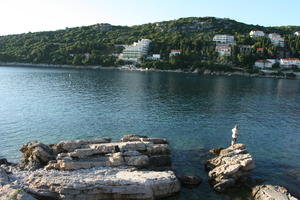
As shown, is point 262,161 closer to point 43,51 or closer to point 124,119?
point 124,119

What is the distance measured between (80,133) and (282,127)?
101 feet

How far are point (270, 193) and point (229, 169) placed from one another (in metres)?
3.65

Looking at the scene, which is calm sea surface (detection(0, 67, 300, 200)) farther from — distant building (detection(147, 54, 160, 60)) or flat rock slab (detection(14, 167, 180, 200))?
distant building (detection(147, 54, 160, 60))

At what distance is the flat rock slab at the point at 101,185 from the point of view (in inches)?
724

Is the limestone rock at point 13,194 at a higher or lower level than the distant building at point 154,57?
lower

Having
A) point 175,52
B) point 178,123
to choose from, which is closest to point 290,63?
point 175,52

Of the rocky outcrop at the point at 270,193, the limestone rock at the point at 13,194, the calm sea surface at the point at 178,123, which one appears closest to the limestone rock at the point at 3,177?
the limestone rock at the point at 13,194

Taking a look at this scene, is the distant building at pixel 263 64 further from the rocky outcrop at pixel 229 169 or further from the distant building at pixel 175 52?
the rocky outcrop at pixel 229 169

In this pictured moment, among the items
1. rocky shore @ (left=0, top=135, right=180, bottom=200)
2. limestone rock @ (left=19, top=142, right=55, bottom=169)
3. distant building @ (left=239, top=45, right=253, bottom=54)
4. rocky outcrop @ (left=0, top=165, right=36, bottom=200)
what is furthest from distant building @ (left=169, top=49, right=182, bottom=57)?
rocky outcrop @ (left=0, top=165, right=36, bottom=200)

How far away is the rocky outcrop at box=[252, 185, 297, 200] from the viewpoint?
18.9 meters

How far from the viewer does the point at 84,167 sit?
72.0 ft

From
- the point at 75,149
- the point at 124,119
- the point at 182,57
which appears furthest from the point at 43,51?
the point at 75,149

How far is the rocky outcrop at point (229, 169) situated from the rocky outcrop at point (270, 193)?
1.77 metres

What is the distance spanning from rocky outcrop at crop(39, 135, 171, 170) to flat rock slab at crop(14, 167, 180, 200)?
152 cm
